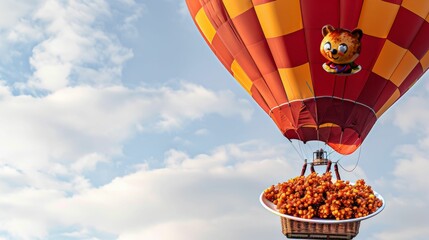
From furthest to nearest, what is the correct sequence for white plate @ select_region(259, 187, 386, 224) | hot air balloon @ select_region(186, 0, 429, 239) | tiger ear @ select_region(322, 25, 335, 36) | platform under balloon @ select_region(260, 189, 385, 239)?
hot air balloon @ select_region(186, 0, 429, 239) → tiger ear @ select_region(322, 25, 335, 36) → platform under balloon @ select_region(260, 189, 385, 239) → white plate @ select_region(259, 187, 386, 224)

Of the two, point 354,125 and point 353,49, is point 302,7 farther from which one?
point 354,125

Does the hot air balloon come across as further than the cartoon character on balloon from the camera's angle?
Yes

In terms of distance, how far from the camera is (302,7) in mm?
12438

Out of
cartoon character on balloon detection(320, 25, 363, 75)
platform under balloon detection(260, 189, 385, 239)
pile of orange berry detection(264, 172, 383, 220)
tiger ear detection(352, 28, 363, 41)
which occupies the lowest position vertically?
platform under balloon detection(260, 189, 385, 239)

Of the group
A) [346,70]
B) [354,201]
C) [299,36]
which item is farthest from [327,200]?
[299,36]

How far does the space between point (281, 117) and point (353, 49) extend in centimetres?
230

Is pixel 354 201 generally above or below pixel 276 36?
below

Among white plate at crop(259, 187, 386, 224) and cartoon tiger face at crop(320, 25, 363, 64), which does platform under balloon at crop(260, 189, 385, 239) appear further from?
→ cartoon tiger face at crop(320, 25, 363, 64)

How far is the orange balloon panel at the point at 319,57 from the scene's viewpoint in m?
12.4

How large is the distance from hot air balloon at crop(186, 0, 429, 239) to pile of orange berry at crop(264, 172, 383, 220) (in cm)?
193

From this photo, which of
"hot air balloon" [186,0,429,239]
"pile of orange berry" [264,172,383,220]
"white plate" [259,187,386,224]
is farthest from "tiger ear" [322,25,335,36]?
"white plate" [259,187,386,224]

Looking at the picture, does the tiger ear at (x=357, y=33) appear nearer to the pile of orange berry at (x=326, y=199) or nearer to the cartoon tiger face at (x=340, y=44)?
the cartoon tiger face at (x=340, y=44)

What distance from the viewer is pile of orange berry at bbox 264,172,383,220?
11.1 m

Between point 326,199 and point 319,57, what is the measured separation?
2821 millimetres
